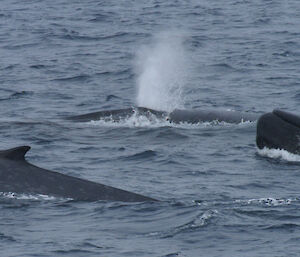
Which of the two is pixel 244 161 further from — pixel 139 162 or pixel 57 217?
pixel 57 217

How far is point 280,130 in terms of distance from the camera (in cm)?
2464

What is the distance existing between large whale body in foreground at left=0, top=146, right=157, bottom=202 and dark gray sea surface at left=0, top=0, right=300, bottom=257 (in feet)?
0.61

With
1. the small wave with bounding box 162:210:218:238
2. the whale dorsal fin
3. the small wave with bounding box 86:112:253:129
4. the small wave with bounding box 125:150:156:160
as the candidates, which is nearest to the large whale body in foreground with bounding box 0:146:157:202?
the whale dorsal fin

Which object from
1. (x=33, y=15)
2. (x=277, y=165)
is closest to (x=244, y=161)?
(x=277, y=165)

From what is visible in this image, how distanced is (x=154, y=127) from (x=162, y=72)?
41.4ft

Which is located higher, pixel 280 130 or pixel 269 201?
pixel 280 130

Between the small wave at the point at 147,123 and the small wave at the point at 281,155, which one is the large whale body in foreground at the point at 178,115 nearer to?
the small wave at the point at 147,123

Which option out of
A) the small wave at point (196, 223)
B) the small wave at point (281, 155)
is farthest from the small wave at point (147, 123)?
the small wave at point (196, 223)

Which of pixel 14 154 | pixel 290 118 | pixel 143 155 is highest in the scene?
pixel 14 154

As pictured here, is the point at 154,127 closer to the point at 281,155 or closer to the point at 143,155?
the point at 143,155

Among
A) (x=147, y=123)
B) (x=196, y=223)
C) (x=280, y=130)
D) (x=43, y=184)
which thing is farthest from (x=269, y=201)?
(x=147, y=123)

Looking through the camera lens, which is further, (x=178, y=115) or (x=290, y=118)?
(x=178, y=115)

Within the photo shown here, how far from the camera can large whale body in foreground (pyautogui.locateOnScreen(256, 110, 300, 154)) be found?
24.3 meters

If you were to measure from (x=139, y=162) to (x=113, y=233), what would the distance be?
6.74m
